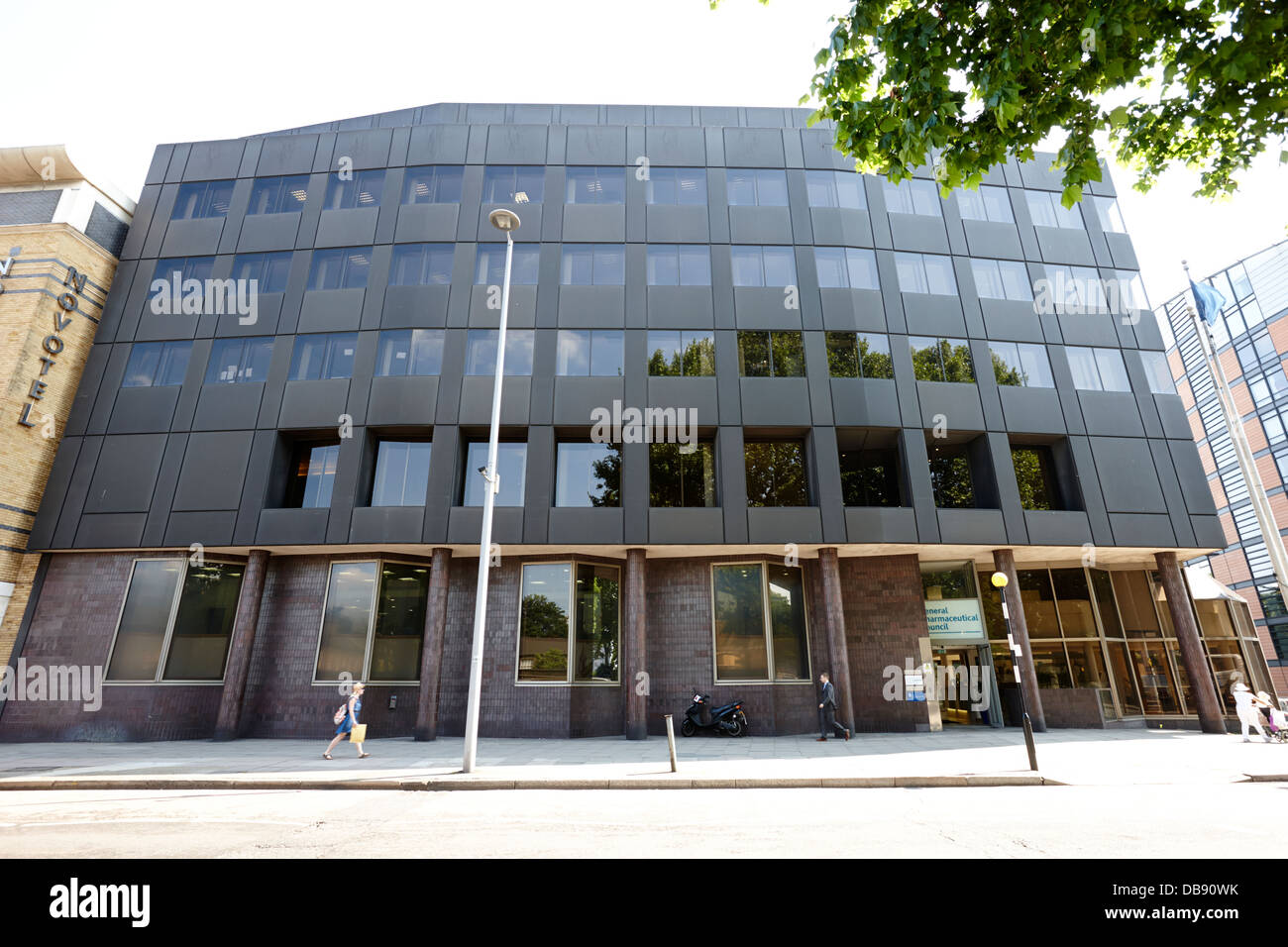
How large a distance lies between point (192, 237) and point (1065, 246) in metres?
31.1

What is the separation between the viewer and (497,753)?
43.2ft

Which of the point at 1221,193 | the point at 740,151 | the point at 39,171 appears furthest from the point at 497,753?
the point at 39,171

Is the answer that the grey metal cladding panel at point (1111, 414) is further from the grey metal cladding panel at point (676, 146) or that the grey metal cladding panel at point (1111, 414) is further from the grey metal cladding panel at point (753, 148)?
the grey metal cladding panel at point (676, 146)

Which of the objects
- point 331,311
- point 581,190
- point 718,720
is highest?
point 581,190

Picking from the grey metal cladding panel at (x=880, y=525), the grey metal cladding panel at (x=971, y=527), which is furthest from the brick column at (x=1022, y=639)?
the grey metal cladding panel at (x=880, y=525)

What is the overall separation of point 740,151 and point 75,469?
78.5 feet

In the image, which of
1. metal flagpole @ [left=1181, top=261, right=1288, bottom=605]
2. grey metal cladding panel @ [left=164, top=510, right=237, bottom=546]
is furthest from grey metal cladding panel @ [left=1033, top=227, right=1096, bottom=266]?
grey metal cladding panel @ [left=164, top=510, right=237, bottom=546]

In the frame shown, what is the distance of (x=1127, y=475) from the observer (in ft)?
58.6

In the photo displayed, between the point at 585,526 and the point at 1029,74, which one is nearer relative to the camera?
the point at 1029,74

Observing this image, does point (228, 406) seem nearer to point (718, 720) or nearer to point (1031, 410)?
point (718, 720)

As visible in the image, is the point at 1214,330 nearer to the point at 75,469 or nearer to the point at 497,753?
the point at 497,753

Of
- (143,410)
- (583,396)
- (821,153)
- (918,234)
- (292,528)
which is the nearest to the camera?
(292,528)

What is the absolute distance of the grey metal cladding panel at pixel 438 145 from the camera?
2061cm

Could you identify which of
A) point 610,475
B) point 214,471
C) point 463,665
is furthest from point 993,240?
point 214,471
